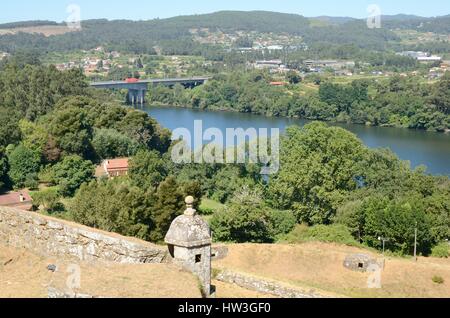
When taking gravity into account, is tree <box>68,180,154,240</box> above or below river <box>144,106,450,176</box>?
above

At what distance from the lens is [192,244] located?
6.52m

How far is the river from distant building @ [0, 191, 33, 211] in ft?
68.4

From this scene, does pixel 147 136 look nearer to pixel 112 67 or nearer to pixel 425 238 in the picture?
pixel 425 238

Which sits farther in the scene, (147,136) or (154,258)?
(147,136)

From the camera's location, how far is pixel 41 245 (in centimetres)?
756

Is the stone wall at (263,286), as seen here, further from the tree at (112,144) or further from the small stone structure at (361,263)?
the tree at (112,144)

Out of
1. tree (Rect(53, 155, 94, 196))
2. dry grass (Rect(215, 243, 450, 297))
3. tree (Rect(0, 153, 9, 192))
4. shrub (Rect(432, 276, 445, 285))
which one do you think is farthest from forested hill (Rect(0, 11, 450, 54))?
shrub (Rect(432, 276, 445, 285))

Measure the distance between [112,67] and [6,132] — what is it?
75476 millimetres

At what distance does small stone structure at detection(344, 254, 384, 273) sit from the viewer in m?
15.1

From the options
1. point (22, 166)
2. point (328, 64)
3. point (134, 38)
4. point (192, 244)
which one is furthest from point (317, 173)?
point (134, 38)

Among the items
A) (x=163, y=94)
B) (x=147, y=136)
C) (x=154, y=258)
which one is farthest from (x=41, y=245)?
(x=163, y=94)

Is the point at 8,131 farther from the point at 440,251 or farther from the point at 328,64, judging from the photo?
the point at 328,64

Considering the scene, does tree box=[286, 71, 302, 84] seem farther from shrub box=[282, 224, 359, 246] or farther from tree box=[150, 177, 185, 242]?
tree box=[150, 177, 185, 242]

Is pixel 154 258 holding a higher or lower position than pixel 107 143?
higher
